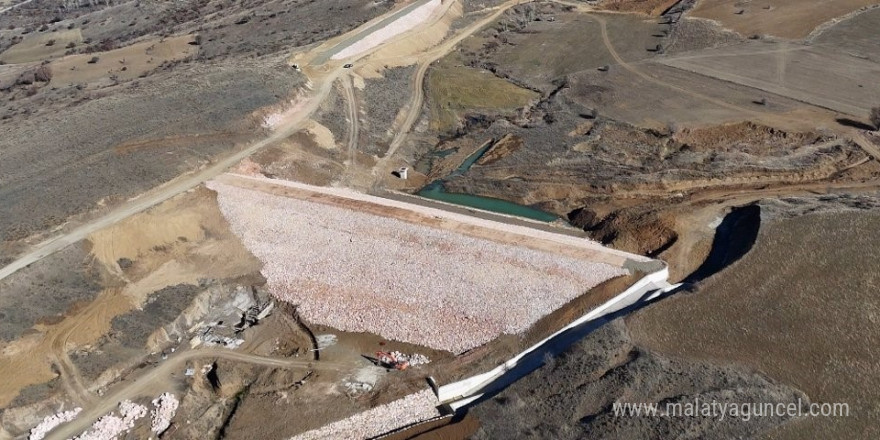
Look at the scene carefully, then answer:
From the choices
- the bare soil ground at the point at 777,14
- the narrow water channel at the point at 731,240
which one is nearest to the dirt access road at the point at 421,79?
the bare soil ground at the point at 777,14

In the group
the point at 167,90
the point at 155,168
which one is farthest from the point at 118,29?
the point at 155,168

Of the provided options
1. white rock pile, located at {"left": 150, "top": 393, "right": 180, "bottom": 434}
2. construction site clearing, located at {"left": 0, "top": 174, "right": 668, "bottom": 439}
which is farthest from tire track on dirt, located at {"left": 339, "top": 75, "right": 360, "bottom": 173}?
white rock pile, located at {"left": 150, "top": 393, "right": 180, "bottom": 434}

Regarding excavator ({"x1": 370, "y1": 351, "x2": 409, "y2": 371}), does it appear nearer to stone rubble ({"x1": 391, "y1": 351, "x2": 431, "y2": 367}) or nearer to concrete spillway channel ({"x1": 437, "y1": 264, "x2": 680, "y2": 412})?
stone rubble ({"x1": 391, "y1": 351, "x2": 431, "y2": 367})

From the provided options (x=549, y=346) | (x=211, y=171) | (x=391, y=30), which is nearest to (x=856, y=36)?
(x=391, y=30)

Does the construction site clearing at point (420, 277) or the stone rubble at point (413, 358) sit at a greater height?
the construction site clearing at point (420, 277)

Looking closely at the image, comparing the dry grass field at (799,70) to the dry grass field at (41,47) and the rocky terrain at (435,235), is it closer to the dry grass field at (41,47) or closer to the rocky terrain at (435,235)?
the rocky terrain at (435,235)

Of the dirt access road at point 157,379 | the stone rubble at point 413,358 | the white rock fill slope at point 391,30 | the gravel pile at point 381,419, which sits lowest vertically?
the gravel pile at point 381,419
